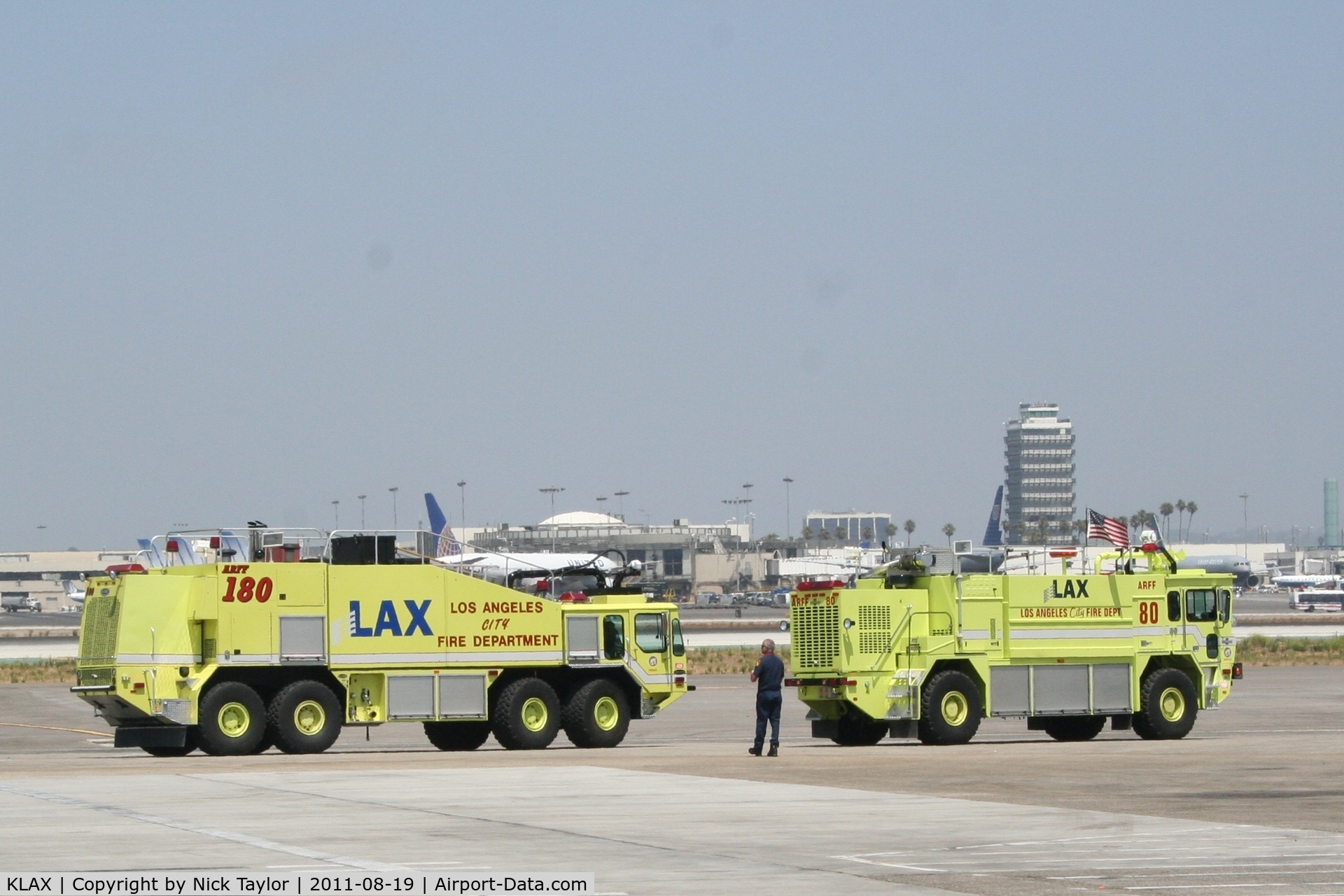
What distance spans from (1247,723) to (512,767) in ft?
58.5

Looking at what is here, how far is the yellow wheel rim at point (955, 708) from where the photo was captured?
99.1 feet

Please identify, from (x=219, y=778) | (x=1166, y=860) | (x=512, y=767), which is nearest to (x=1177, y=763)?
(x=512, y=767)

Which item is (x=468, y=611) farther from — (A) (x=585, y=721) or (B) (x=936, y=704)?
(B) (x=936, y=704)

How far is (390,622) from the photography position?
Result: 29328 mm

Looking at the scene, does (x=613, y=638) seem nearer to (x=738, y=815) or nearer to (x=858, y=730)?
(x=858, y=730)

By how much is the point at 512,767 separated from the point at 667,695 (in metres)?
7.29

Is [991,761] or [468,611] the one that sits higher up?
[468,611]

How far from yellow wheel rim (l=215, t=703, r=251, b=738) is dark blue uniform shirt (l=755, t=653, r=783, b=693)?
7.60 meters

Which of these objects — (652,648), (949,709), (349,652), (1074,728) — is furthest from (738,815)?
(1074,728)

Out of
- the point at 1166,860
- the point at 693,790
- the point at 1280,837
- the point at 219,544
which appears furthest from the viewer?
the point at 219,544

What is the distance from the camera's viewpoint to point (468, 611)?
29.9 m

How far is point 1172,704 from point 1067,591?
8.58 feet

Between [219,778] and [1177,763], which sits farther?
[1177,763]

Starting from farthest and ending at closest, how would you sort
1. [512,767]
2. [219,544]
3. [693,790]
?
[219,544] < [512,767] < [693,790]
